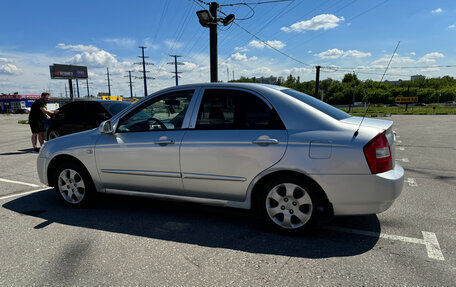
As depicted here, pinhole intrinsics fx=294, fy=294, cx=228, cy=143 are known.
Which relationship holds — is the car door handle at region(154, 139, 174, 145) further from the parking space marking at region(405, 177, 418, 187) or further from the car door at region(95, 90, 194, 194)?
the parking space marking at region(405, 177, 418, 187)

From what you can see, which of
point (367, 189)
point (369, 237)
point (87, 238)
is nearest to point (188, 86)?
point (87, 238)

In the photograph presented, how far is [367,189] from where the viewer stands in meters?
2.70

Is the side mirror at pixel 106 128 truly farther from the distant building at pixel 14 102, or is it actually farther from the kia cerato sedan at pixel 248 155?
the distant building at pixel 14 102

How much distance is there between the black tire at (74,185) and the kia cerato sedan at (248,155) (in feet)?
0.10

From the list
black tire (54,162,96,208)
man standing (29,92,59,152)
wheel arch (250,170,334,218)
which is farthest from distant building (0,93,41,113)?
wheel arch (250,170,334,218)

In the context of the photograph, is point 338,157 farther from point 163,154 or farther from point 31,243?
point 31,243

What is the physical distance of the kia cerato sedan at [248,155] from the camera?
2.73 meters

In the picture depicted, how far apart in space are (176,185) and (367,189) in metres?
1.99

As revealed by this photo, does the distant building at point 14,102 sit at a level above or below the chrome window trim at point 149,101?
above

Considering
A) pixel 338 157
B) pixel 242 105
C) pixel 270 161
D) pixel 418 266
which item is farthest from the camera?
pixel 242 105

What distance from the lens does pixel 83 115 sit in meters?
7.74

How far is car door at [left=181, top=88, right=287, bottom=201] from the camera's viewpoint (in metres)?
2.94

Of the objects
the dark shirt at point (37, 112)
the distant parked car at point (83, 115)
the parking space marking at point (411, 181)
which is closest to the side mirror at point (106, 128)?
the distant parked car at point (83, 115)

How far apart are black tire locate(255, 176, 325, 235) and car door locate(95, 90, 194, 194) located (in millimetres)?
1003
